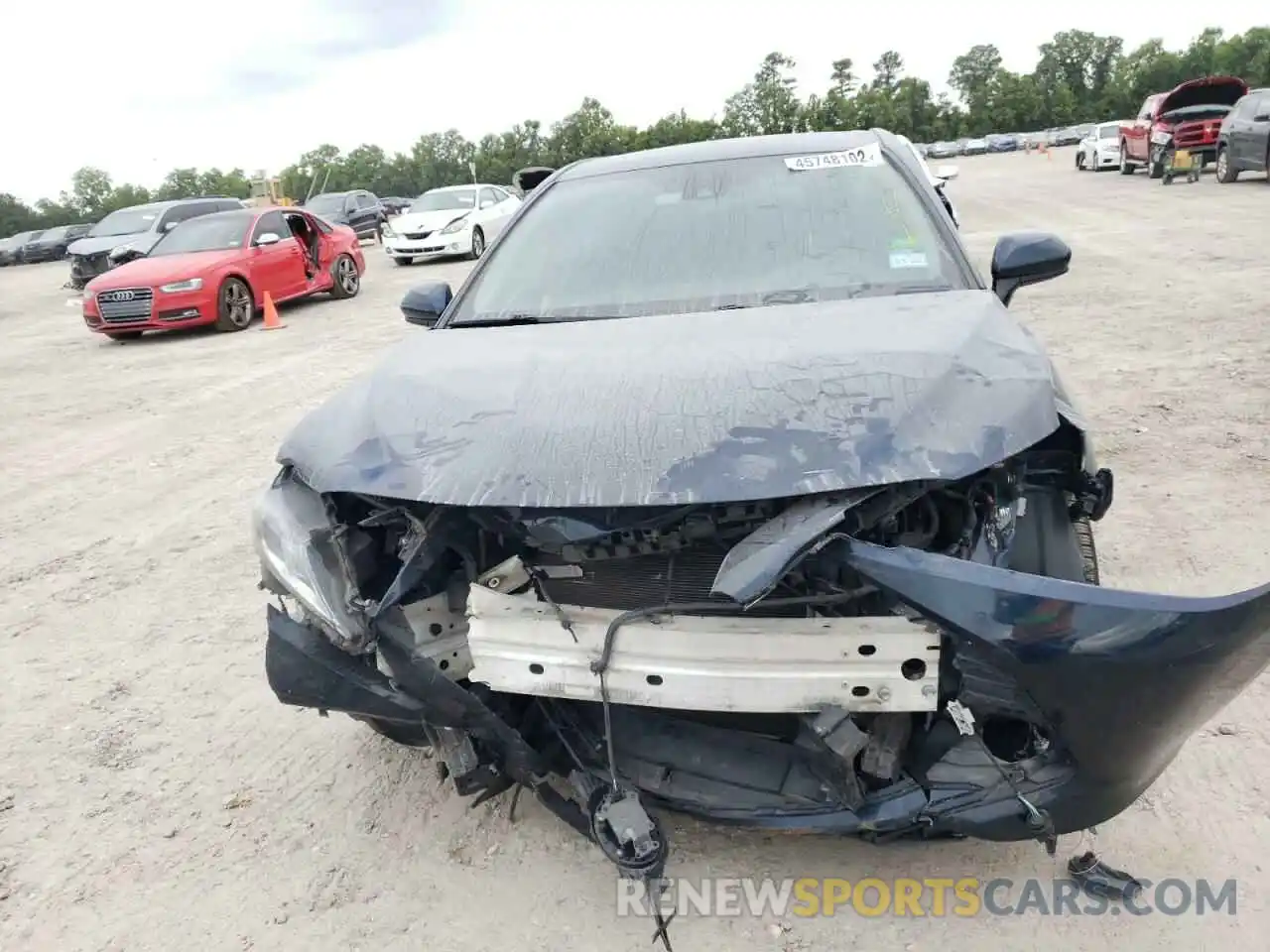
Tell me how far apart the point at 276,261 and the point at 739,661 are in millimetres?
11935

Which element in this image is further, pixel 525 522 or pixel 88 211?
pixel 88 211

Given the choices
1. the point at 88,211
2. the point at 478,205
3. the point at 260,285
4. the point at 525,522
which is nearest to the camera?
the point at 525,522

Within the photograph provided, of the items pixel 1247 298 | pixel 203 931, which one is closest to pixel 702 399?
pixel 203 931

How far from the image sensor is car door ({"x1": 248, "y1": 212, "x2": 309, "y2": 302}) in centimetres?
1202

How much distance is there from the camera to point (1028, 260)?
10.1 ft

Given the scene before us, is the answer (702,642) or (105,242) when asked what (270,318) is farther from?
(702,642)

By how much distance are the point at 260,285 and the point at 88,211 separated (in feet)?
243

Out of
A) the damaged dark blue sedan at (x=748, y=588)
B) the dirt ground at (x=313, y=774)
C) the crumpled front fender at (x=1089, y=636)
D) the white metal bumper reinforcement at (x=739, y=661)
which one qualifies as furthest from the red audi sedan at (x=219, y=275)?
the crumpled front fender at (x=1089, y=636)

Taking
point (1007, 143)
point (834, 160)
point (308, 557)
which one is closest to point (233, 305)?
point (834, 160)

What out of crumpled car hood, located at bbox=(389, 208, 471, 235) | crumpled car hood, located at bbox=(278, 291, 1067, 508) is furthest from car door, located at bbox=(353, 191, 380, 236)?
crumpled car hood, located at bbox=(278, 291, 1067, 508)

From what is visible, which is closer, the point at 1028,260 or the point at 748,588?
the point at 748,588

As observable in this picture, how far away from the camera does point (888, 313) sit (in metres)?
2.48

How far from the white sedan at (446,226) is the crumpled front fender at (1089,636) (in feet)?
52.5

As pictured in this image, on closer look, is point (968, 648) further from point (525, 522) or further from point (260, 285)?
point (260, 285)
